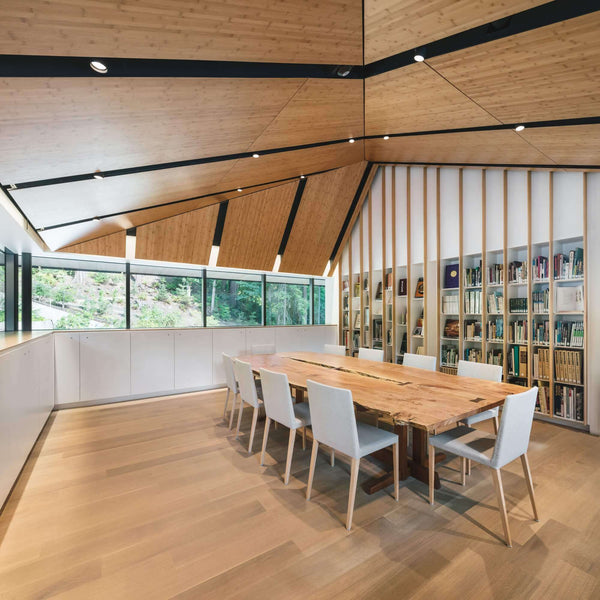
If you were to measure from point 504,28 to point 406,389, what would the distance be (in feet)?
8.74

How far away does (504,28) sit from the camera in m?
2.14

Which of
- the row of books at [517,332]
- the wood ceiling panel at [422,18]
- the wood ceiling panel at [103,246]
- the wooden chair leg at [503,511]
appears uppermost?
the wood ceiling panel at [422,18]

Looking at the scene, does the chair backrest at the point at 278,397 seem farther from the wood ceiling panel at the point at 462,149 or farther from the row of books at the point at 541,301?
the row of books at the point at 541,301

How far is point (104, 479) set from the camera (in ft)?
9.54

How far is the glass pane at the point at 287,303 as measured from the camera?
781 centimetres

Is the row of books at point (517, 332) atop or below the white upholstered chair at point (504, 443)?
atop

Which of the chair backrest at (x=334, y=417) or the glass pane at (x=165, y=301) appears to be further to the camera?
the glass pane at (x=165, y=301)

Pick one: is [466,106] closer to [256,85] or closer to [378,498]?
[256,85]

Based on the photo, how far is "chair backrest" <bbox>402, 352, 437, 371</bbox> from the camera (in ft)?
13.2

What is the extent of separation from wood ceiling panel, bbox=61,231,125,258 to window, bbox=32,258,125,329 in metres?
0.57

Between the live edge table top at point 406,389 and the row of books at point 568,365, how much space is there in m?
1.78

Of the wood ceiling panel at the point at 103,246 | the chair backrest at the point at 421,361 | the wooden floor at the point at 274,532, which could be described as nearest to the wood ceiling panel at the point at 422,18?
the chair backrest at the point at 421,361

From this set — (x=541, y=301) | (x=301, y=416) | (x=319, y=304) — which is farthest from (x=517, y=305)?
(x=319, y=304)

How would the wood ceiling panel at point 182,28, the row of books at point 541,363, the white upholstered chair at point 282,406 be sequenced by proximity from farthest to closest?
the row of books at point 541,363, the white upholstered chair at point 282,406, the wood ceiling panel at point 182,28
